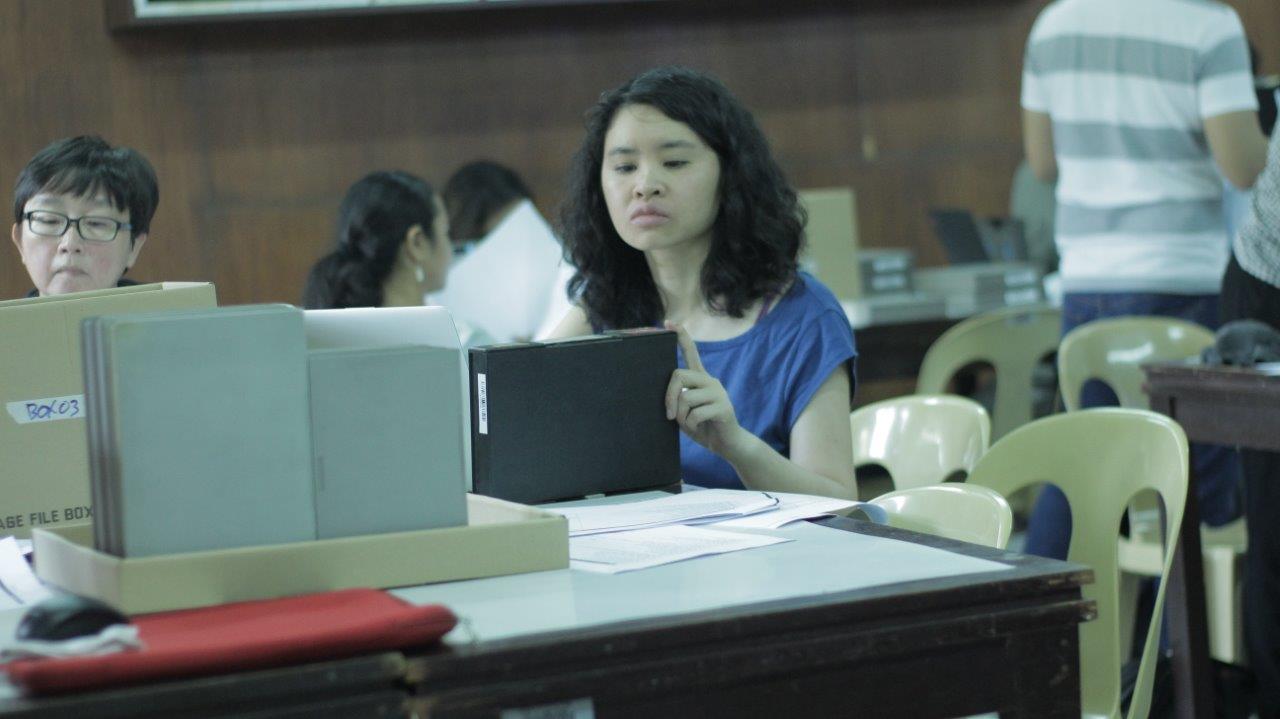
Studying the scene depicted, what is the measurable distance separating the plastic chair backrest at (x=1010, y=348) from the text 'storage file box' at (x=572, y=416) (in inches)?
70.2

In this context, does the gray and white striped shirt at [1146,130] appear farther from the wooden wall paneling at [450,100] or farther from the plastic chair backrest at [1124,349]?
the wooden wall paneling at [450,100]

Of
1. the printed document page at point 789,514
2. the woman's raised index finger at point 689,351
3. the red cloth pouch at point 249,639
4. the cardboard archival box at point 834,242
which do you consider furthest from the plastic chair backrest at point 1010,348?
the red cloth pouch at point 249,639

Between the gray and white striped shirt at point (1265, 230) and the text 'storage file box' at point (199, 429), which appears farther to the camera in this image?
the gray and white striped shirt at point (1265, 230)

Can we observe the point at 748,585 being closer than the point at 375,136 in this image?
Yes

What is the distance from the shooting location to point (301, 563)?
1.35 m

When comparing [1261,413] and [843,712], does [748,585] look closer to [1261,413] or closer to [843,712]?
[843,712]

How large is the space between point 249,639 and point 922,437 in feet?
5.26

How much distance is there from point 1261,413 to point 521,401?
53.8 inches

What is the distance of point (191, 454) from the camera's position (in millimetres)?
1360

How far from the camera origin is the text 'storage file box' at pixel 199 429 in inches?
52.7

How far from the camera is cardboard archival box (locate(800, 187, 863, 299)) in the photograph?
4.50 meters

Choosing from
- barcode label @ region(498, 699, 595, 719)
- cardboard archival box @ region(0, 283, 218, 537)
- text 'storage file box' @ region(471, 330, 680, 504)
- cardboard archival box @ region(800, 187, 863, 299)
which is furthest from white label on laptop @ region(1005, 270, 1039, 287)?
barcode label @ region(498, 699, 595, 719)

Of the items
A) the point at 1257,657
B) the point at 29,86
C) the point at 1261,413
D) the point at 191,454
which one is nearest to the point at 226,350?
the point at 191,454

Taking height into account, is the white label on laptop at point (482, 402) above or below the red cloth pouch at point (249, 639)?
above
